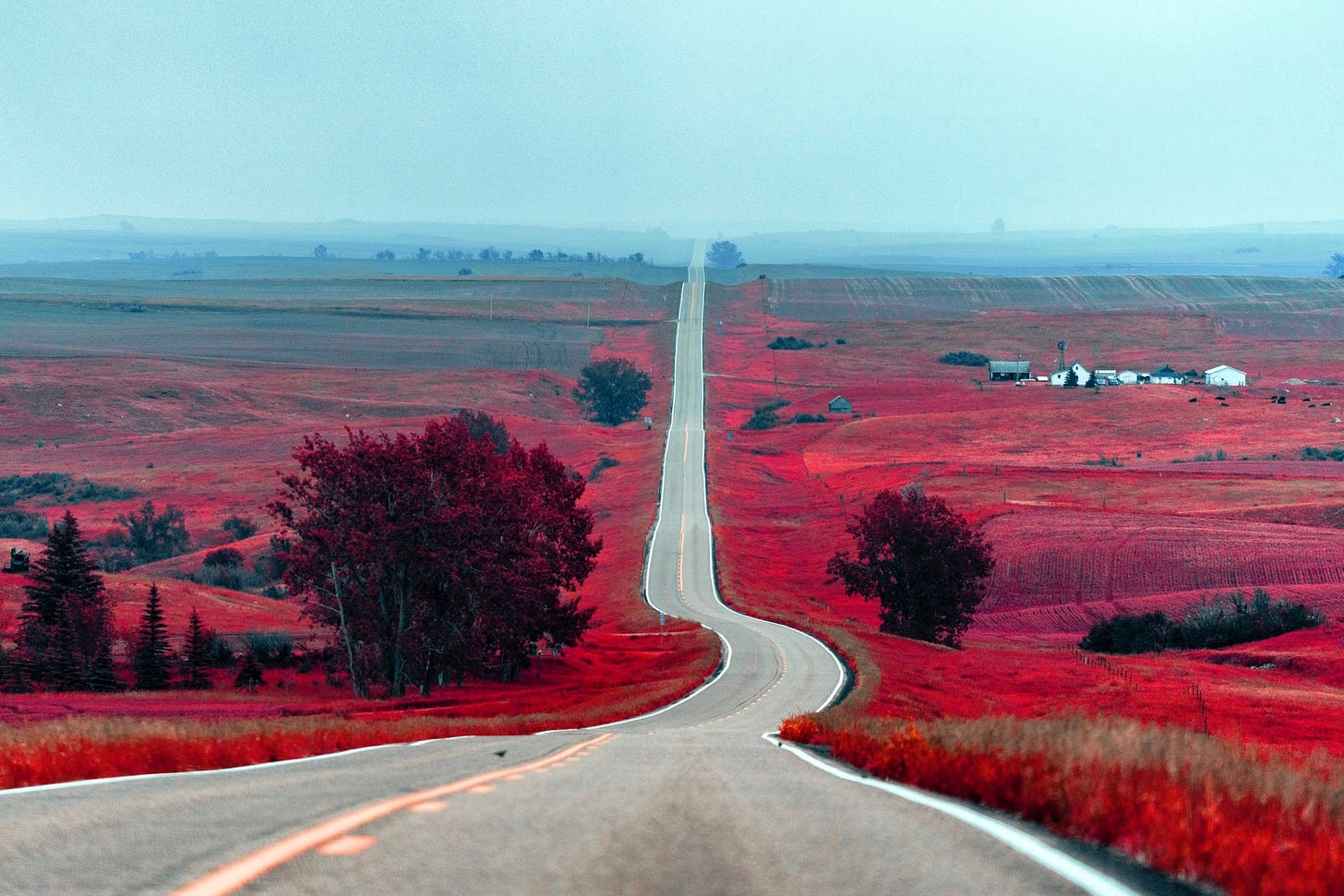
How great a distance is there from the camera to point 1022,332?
192750mm

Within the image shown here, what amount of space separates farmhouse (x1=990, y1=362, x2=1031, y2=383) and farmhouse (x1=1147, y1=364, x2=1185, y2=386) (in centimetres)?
1527

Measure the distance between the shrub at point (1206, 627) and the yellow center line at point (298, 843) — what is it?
152 ft

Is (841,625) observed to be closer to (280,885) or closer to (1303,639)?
(1303,639)

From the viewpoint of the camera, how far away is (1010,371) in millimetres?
150875

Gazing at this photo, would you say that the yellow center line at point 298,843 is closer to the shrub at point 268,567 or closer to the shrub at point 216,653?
the shrub at point 216,653

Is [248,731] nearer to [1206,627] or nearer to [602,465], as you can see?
[1206,627]

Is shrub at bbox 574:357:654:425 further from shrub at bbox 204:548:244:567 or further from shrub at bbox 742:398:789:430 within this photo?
shrub at bbox 204:548:244:567

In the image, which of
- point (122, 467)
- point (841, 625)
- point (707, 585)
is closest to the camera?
point (841, 625)

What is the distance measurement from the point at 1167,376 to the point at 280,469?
4440 inches

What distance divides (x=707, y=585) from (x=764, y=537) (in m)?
16.7

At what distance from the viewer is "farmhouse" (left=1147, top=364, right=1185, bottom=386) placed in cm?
14304

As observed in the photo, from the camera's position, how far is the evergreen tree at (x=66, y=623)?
34.9 m

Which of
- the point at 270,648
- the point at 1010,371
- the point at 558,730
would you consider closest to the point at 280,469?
the point at 270,648

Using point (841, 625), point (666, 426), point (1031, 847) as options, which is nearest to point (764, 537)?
point (841, 625)
